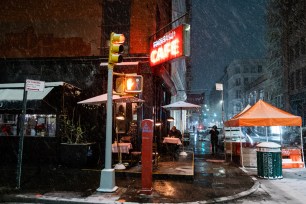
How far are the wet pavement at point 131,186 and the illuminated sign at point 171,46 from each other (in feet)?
15.6

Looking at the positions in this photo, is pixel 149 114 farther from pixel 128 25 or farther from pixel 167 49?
pixel 128 25

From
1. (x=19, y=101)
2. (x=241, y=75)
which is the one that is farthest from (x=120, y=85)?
(x=241, y=75)

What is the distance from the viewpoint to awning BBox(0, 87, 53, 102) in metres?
11.7

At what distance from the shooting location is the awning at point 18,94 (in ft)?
38.4

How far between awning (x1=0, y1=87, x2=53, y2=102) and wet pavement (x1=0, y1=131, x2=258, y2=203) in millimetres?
2873

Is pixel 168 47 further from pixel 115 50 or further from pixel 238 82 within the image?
pixel 238 82

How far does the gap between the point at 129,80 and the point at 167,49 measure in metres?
4.55

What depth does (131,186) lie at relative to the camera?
8.78 m

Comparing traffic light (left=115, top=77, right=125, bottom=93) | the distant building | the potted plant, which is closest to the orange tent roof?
traffic light (left=115, top=77, right=125, bottom=93)

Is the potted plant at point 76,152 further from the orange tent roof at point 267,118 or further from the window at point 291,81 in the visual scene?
the window at point 291,81

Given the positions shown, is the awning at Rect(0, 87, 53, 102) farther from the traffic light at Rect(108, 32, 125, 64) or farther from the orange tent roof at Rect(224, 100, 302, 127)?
the orange tent roof at Rect(224, 100, 302, 127)

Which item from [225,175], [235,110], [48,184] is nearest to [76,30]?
[48,184]

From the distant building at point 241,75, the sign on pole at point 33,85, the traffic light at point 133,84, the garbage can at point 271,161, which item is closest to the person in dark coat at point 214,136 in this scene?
the garbage can at point 271,161

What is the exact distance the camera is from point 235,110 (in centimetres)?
9194
